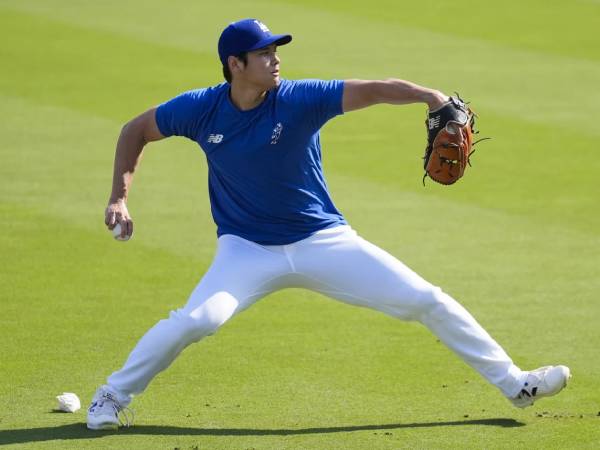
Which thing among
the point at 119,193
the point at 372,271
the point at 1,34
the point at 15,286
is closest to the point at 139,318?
the point at 15,286

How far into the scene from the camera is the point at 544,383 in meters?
6.25

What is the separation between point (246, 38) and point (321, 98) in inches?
20.4

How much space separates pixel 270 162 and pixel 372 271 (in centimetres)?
74

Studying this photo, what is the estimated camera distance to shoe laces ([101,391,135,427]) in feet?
20.6

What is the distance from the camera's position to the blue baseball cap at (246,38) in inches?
250

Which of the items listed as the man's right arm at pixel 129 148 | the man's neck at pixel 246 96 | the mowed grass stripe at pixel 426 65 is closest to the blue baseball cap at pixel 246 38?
the man's neck at pixel 246 96

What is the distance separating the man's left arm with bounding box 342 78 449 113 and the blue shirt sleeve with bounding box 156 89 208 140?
78 cm

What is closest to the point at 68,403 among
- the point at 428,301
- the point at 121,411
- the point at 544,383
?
the point at 121,411

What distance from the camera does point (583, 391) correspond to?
683 cm

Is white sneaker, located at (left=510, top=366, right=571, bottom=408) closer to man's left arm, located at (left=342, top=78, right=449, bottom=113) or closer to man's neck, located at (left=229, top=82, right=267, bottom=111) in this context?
man's left arm, located at (left=342, top=78, right=449, bottom=113)

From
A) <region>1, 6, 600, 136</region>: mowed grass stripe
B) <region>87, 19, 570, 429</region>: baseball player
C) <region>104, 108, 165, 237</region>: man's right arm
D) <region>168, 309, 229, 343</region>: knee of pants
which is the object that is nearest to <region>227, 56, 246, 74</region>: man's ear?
<region>87, 19, 570, 429</region>: baseball player

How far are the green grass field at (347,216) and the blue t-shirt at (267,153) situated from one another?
3.27 ft

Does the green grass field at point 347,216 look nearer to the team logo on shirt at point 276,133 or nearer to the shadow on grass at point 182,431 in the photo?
the shadow on grass at point 182,431

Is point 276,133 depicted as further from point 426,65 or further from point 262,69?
point 426,65
